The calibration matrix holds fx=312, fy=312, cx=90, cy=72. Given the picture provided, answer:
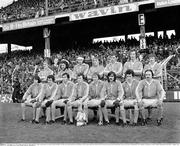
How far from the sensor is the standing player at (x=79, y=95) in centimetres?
Result: 803

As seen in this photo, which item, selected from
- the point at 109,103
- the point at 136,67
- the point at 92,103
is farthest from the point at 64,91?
the point at 136,67

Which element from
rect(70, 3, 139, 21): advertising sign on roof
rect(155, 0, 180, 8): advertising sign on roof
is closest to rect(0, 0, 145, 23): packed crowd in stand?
rect(70, 3, 139, 21): advertising sign on roof

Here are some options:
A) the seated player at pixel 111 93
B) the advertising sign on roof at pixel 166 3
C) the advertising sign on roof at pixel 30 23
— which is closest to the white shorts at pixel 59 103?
the seated player at pixel 111 93

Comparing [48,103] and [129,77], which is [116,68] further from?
[48,103]

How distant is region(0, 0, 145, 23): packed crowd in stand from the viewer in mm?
20641

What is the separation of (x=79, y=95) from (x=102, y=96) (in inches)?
26.8

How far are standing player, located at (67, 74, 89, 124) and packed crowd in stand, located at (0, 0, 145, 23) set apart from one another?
1146 cm

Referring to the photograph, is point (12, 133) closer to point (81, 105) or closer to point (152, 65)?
point (81, 105)

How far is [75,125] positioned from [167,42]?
13.0 m

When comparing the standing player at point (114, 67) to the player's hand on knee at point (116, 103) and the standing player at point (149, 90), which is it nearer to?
the standing player at point (149, 90)

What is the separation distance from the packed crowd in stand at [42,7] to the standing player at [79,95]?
1146cm

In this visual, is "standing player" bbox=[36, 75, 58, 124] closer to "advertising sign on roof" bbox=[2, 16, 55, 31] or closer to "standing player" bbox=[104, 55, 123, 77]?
"standing player" bbox=[104, 55, 123, 77]

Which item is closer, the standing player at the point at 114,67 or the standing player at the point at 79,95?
the standing player at the point at 79,95

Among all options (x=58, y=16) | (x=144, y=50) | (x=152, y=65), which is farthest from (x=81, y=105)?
(x=58, y=16)
